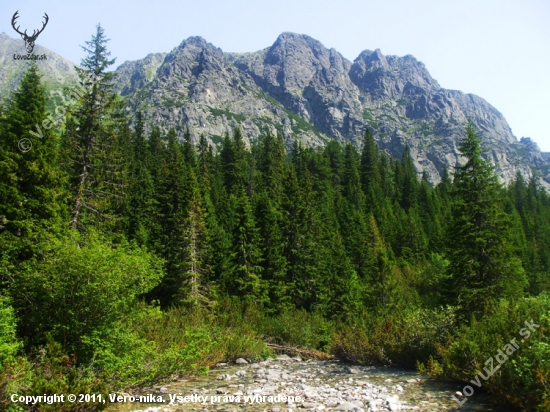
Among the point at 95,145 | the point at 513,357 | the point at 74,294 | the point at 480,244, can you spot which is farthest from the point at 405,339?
the point at 95,145

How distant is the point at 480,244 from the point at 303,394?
1488 centimetres

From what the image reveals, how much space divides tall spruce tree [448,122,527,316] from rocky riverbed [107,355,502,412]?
25.0 feet

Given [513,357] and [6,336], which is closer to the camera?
[6,336]

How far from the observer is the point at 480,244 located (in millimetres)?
21531

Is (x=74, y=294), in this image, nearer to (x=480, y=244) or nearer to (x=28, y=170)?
(x=28, y=170)

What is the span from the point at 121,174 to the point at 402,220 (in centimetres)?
5301

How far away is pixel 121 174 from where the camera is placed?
69.5 feet

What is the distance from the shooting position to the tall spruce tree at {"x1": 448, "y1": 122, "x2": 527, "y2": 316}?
2100cm

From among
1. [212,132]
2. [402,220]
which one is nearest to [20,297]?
[402,220]

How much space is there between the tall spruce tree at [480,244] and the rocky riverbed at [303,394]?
7.63m

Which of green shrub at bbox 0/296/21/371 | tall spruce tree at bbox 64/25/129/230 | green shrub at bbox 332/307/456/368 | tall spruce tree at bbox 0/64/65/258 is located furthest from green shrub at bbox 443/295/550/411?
tall spruce tree at bbox 64/25/129/230

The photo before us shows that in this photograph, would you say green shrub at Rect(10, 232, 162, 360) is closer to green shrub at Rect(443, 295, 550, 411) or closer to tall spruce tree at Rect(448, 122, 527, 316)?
green shrub at Rect(443, 295, 550, 411)

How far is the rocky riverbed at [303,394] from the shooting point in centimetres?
1074

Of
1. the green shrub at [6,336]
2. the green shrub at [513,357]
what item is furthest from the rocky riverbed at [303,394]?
the green shrub at [6,336]
